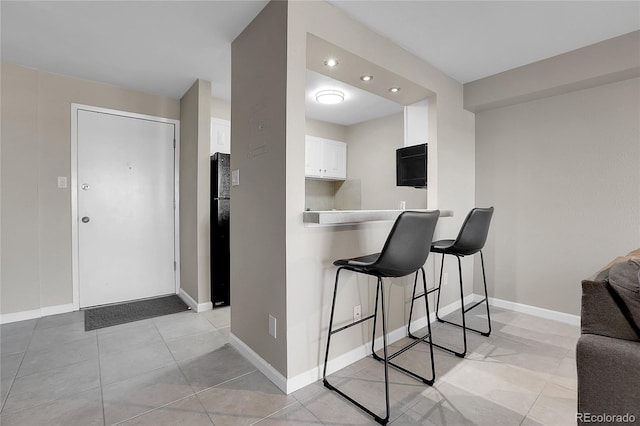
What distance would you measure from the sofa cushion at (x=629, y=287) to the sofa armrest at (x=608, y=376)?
0.32ft

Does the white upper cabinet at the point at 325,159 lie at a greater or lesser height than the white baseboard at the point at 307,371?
greater

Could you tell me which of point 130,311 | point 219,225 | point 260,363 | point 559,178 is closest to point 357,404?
point 260,363

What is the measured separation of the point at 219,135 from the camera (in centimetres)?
370

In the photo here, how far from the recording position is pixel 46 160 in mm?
3041

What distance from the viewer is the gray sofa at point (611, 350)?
0.98 meters

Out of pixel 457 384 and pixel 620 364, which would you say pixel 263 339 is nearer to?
pixel 457 384

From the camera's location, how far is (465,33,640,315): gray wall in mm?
2586

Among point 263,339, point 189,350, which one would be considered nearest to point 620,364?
point 263,339

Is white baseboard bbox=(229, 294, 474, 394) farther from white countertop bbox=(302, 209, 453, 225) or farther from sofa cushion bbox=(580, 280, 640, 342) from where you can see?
sofa cushion bbox=(580, 280, 640, 342)

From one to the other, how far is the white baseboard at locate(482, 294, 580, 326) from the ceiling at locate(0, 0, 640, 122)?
241 centimetres

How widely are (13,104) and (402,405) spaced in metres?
4.12

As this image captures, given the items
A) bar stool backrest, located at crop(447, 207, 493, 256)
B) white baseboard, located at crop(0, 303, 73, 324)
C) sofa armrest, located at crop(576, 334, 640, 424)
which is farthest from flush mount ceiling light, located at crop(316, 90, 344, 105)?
white baseboard, located at crop(0, 303, 73, 324)

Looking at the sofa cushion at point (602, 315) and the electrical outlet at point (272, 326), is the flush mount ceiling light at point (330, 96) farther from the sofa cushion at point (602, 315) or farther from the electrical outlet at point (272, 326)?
the sofa cushion at point (602, 315)

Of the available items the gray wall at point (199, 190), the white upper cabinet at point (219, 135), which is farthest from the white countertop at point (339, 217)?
the white upper cabinet at point (219, 135)
